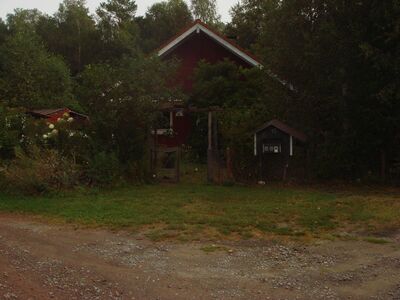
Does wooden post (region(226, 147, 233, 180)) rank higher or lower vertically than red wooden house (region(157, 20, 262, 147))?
lower

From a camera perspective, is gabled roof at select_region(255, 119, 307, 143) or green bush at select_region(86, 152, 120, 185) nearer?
green bush at select_region(86, 152, 120, 185)

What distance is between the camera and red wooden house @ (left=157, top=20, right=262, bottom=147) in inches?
887

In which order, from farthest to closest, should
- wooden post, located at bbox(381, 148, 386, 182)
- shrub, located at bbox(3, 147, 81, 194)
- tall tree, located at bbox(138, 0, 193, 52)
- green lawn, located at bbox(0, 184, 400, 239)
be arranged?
tall tree, located at bbox(138, 0, 193, 52) < wooden post, located at bbox(381, 148, 386, 182) < shrub, located at bbox(3, 147, 81, 194) < green lawn, located at bbox(0, 184, 400, 239)

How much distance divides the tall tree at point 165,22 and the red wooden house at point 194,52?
24.9m

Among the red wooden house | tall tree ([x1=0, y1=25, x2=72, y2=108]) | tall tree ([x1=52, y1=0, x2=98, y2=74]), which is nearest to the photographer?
the red wooden house

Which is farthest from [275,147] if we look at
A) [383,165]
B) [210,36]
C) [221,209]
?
[210,36]

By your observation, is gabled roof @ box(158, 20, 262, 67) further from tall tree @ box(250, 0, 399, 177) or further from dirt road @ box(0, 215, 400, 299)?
dirt road @ box(0, 215, 400, 299)

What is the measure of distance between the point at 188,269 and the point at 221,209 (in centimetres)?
389

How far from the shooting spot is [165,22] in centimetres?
5178

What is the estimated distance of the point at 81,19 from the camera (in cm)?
5466

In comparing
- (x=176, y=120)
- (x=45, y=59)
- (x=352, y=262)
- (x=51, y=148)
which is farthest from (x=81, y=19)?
(x=352, y=262)

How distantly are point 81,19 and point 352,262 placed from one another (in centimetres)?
5266

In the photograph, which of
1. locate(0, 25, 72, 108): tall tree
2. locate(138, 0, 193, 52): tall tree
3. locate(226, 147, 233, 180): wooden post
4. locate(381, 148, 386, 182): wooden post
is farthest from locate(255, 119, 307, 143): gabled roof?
locate(138, 0, 193, 52): tall tree

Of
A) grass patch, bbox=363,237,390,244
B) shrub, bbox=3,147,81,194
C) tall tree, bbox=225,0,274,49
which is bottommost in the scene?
grass patch, bbox=363,237,390,244
